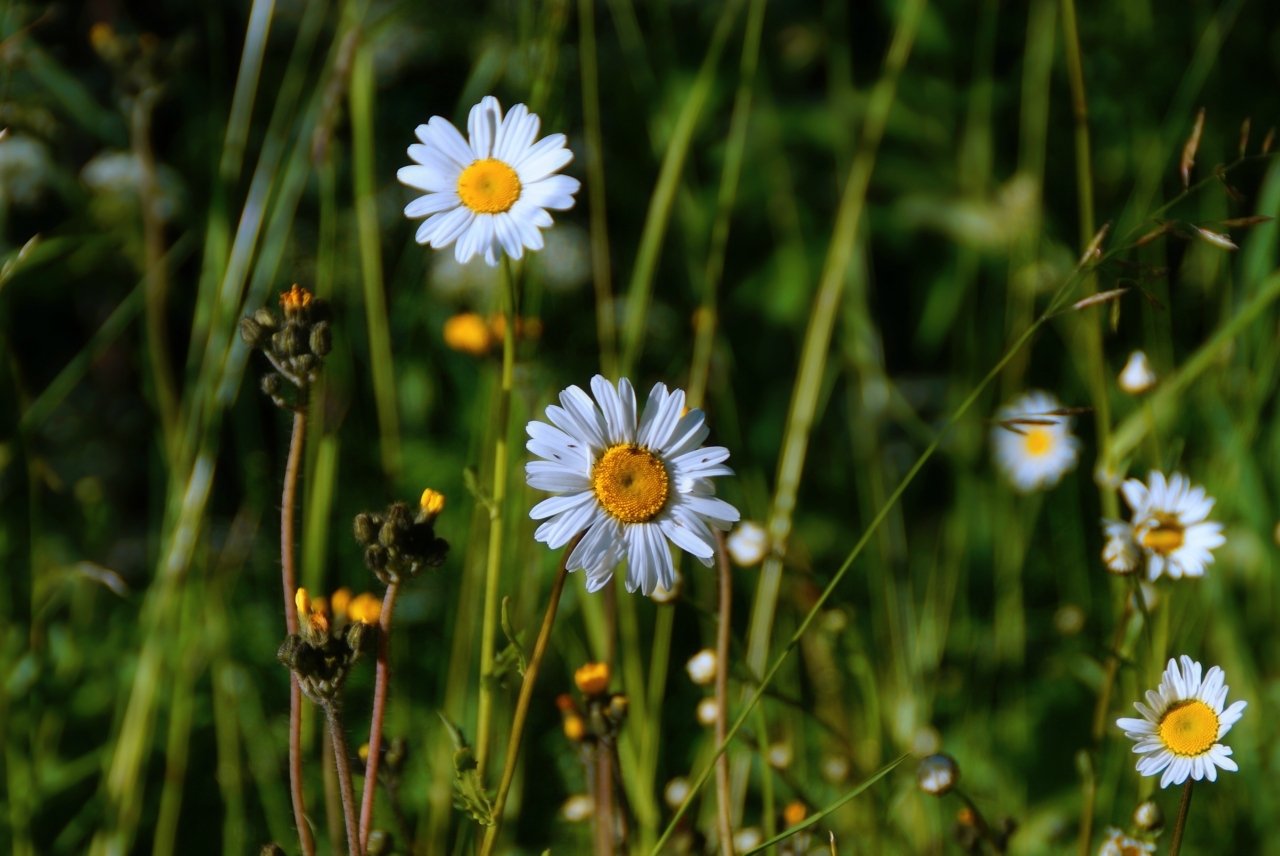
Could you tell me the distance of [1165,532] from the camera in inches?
44.1

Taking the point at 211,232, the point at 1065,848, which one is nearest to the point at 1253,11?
the point at 1065,848

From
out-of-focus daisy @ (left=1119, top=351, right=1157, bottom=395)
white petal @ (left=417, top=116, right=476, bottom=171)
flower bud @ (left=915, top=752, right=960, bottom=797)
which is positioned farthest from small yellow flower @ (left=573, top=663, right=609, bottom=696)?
out-of-focus daisy @ (left=1119, top=351, right=1157, bottom=395)

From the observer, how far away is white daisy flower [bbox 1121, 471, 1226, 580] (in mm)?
1065

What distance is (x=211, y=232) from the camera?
1.48 metres

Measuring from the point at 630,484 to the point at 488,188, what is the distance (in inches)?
9.8

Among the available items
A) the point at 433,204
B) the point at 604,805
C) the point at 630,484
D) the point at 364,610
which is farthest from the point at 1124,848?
the point at 433,204

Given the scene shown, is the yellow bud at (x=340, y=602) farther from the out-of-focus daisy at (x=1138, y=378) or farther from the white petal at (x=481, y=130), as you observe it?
the out-of-focus daisy at (x=1138, y=378)

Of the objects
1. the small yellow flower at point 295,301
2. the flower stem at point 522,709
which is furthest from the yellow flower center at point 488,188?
the flower stem at point 522,709

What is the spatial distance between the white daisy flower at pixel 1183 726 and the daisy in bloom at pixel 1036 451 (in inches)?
32.3

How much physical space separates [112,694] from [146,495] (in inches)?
29.1

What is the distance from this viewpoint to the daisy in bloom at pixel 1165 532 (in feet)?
3.33

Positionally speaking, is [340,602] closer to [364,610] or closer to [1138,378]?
[364,610]

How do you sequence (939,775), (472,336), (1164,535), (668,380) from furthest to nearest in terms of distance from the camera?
(668,380) < (472,336) < (1164,535) < (939,775)

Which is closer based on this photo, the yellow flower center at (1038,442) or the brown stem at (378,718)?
the brown stem at (378,718)
